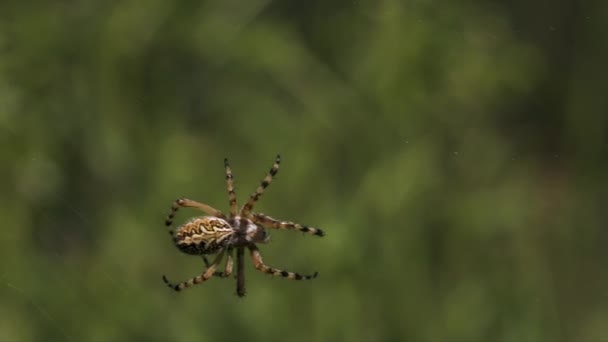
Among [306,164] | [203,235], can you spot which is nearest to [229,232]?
[203,235]

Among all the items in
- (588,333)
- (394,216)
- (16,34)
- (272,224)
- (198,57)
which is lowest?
(272,224)

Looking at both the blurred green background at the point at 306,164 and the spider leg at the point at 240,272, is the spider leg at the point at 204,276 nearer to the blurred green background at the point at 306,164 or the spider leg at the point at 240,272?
the spider leg at the point at 240,272

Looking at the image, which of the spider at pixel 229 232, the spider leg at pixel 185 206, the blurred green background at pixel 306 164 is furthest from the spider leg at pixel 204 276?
the blurred green background at pixel 306 164

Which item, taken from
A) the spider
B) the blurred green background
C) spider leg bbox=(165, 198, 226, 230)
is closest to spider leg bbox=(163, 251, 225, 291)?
the spider

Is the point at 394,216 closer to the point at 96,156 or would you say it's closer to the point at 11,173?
the point at 96,156


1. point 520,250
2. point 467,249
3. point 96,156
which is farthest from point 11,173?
point 520,250

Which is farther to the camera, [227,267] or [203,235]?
[227,267]

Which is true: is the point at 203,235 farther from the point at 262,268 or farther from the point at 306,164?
the point at 306,164
